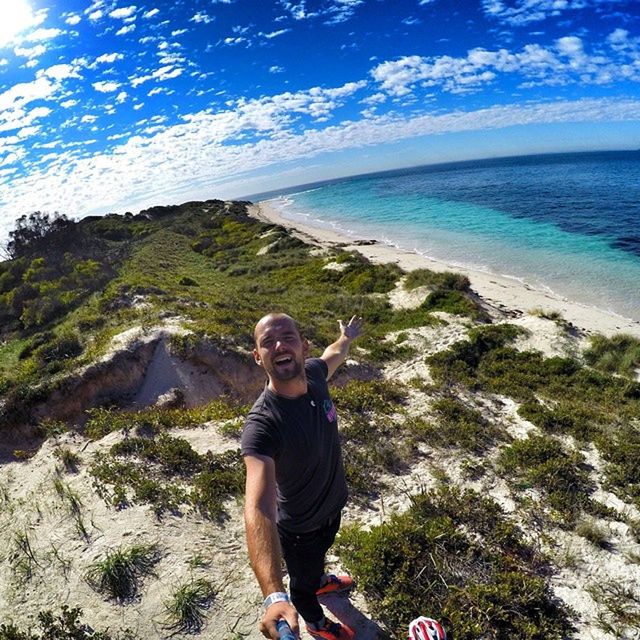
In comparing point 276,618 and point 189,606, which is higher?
point 276,618

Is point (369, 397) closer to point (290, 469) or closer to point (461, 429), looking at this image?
point (461, 429)

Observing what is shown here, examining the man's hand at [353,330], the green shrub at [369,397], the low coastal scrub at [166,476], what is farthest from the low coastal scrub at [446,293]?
the man's hand at [353,330]

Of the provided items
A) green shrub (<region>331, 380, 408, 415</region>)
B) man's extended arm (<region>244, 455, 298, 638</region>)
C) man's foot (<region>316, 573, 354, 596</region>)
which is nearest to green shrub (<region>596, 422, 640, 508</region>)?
green shrub (<region>331, 380, 408, 415</region>)

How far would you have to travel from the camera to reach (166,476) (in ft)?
24.3

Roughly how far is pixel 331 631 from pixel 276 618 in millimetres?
2773

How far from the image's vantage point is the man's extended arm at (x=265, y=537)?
220cm

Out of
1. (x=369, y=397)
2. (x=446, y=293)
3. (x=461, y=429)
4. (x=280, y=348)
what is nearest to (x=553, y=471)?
(x=461, y=429)

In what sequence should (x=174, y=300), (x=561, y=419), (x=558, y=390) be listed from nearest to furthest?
(x=561, y=419), (x=558, y=390), (x=174, y=300)

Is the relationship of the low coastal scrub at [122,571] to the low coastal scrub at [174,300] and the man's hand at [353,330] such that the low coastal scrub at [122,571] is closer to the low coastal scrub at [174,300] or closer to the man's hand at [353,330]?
the man's hand at [353,330]

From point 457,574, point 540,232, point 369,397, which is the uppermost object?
point 457,574

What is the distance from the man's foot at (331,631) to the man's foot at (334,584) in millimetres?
471

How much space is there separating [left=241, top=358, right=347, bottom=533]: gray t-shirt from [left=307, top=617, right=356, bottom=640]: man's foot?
1488 mm

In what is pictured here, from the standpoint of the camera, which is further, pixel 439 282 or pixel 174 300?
pixel 439 282

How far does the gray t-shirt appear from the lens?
123 inches
